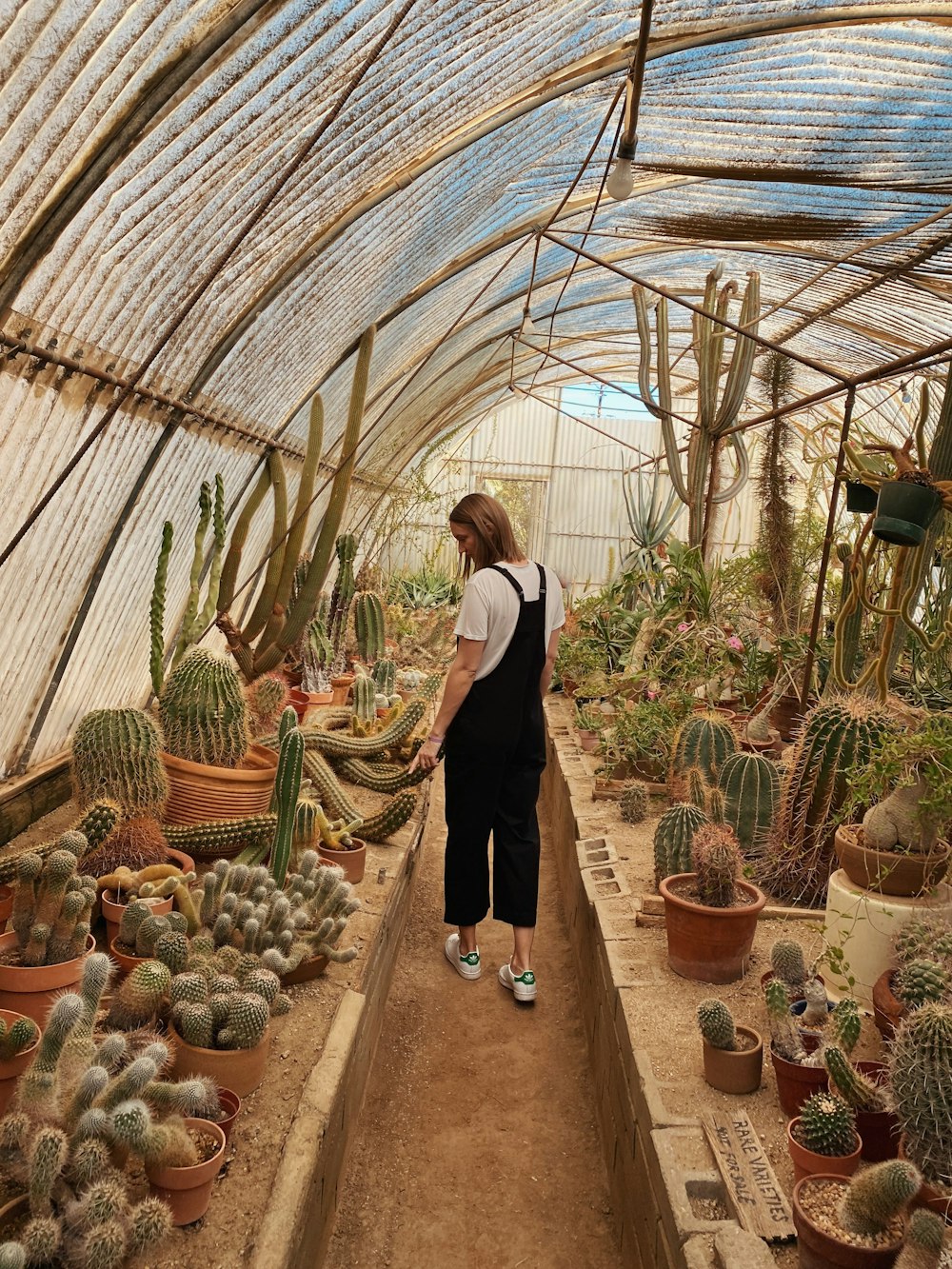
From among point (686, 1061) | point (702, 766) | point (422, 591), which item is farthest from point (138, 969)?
point (422, 591)

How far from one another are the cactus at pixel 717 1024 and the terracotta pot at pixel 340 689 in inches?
179

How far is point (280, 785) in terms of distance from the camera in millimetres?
3494

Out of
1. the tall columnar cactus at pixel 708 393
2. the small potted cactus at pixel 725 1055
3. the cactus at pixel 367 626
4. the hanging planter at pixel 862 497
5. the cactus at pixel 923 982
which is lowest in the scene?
the small potted cactus at pixel 725 1055

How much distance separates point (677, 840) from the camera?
4.03 metres

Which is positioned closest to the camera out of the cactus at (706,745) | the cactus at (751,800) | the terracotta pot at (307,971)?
the terracotta pot at (307,971)

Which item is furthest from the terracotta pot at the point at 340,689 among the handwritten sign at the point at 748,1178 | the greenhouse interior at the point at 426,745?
the handwritten sign at the point at 748,1178

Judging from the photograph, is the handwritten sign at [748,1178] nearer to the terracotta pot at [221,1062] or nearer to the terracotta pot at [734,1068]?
the terracotta pot at [734,1068]

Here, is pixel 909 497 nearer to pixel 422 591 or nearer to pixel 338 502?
pixel 338 502

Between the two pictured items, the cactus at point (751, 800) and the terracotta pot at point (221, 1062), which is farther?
the cactus at point (751, 800)

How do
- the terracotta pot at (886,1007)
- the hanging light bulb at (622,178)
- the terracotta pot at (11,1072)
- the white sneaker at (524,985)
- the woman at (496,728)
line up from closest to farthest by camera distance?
the terracotta pot at (11,1072) → the terracotta pot at (886,1007) → the hanging light bulb at (622,178) → the woman at (496,728) → the white sneaker at (524,985)

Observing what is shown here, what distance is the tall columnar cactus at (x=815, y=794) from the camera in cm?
391

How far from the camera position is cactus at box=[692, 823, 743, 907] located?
347 cm

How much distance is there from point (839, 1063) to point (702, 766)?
2.76m

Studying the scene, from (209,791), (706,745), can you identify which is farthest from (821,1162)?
(706,745)
